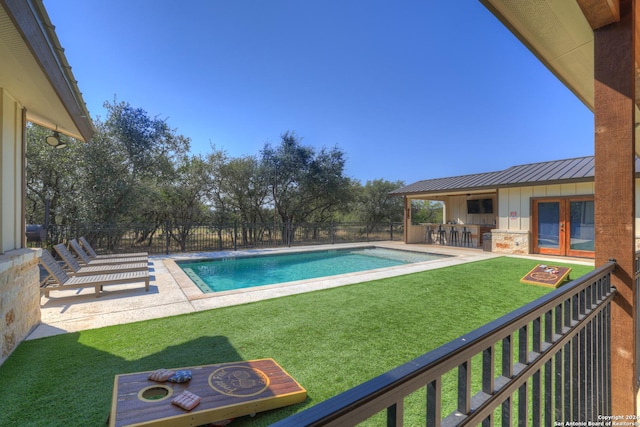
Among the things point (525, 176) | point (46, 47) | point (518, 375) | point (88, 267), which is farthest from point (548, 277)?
point (88, 267)

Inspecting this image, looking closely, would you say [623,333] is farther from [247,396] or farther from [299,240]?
[299,240]

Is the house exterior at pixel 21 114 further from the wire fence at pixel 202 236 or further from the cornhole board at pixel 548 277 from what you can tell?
the cornhole board at pixel 548 277

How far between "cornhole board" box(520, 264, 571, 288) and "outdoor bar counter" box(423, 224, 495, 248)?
8.06m

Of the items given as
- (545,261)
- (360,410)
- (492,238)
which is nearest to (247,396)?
(360,410)

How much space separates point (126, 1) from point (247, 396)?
9.68m

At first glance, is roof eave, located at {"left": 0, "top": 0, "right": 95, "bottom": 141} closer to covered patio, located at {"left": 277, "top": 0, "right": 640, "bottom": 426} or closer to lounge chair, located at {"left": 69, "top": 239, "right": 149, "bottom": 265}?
covered patio, located at {"left": 277, "top": 0, "right": 640, "bottom": 426}

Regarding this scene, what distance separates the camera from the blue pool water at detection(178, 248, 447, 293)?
323 inches

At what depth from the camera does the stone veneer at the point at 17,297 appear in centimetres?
299

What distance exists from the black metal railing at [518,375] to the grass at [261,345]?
2.66ft

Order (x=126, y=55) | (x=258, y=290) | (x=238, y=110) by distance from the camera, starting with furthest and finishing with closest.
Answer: (x=238, y=110) → (x=126, y=55) → (x=258, y=290)

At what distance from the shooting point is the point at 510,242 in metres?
11.7

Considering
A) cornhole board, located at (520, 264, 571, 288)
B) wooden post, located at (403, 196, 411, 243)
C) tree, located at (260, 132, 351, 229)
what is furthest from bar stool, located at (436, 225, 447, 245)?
cornhole board, located at (520, 264, 571, 288)

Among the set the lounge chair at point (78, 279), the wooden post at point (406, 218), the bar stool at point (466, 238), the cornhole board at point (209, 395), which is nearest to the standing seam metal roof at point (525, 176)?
the wooden post at point (406, 218)

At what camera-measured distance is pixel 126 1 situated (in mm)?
7516
